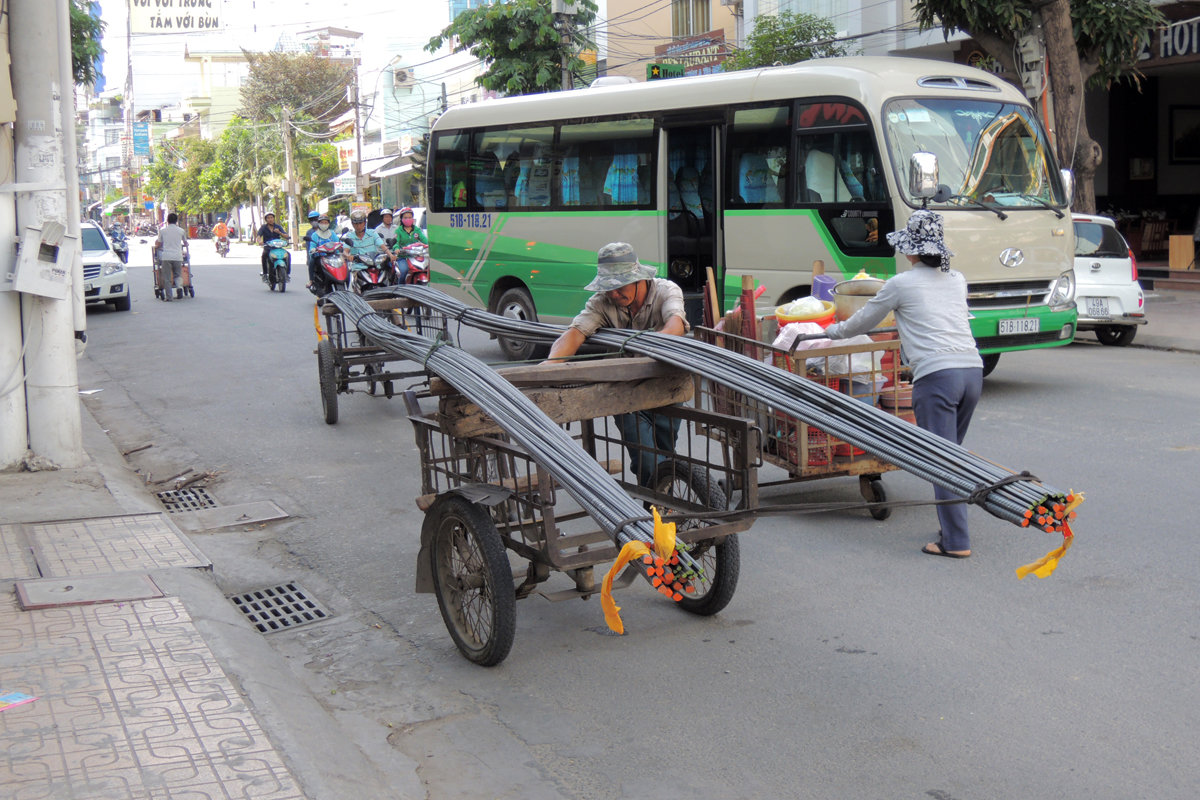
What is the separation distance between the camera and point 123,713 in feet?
13.5

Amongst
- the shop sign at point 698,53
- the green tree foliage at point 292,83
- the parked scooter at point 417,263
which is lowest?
the parked scooter at point 417,263

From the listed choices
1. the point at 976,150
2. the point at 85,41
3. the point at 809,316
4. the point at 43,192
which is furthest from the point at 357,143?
the point at 809,316

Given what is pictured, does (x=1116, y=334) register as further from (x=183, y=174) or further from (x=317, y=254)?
(x=183, y=174)

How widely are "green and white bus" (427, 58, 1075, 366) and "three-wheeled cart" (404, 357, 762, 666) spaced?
6006 millimetres

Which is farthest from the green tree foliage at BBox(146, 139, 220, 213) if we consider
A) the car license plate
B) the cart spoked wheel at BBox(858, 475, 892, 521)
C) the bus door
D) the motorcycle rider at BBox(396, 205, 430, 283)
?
the cart spoked wheel at BBox(858, 475, 892, 521)

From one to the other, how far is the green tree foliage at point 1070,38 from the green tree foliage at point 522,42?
33.1ft

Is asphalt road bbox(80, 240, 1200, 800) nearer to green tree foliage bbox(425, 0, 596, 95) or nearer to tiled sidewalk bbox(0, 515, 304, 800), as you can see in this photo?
tiled sidewalk bbox(0, 515, 304, 800)

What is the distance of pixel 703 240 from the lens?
42.1 feet

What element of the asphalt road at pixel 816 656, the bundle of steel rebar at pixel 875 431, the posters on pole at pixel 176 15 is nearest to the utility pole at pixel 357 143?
the posters on pole at pixel 176 15

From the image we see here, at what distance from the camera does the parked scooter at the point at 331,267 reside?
14.1 meters

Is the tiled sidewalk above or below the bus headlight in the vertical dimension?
below

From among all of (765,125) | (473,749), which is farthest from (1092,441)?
(473,749)

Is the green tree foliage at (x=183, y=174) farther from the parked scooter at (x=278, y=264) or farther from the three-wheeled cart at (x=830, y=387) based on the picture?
the three-wheeled cart at (x=830, y=387)

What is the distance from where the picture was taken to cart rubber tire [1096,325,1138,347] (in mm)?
14344
